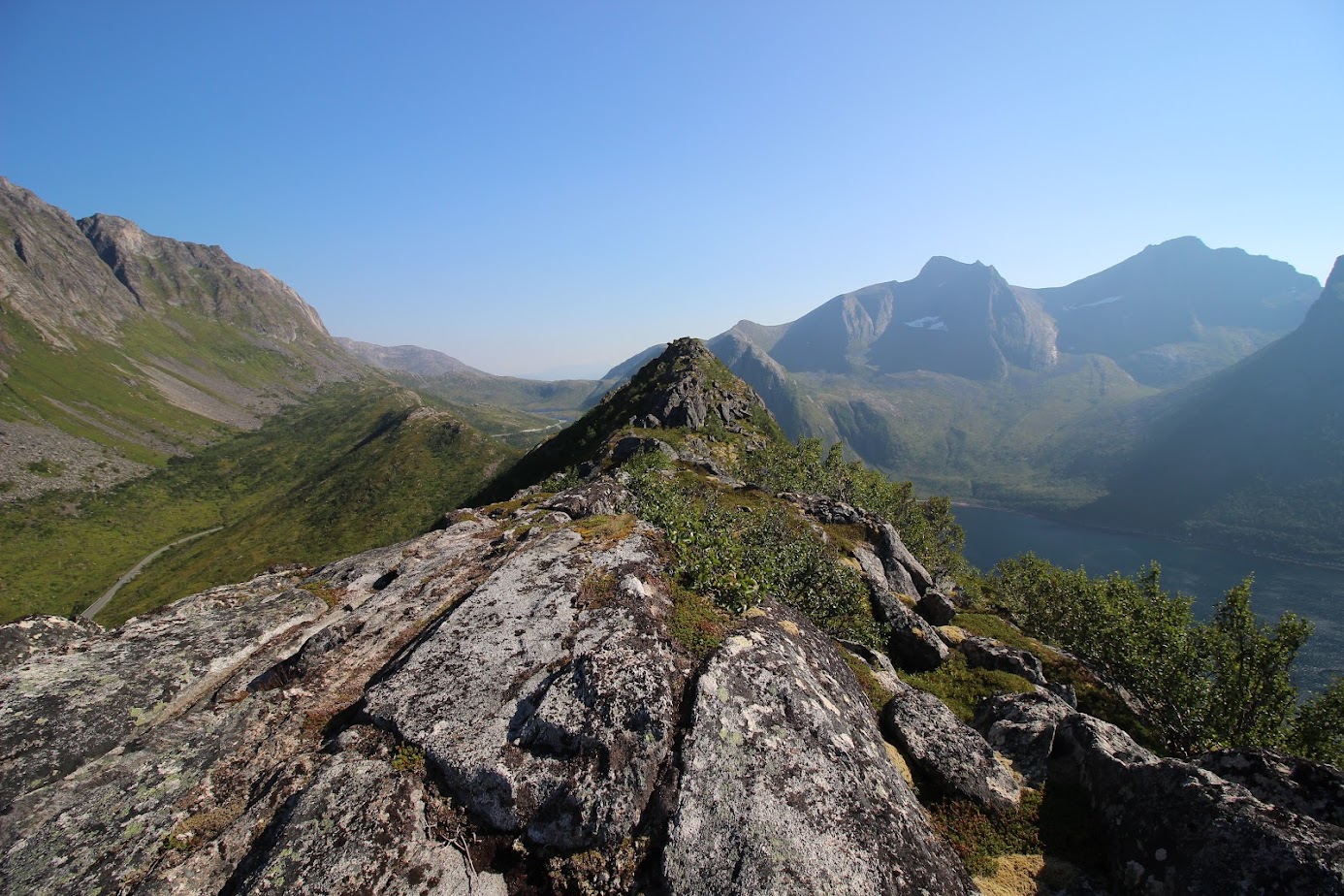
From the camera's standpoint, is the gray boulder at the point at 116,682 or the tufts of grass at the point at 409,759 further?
the gray boulder at the point at 116,682

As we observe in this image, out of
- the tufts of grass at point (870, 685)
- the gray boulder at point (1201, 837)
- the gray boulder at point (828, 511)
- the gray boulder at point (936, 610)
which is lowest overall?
→ the gray boulder at point (936, 610)

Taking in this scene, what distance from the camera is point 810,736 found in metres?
15.2

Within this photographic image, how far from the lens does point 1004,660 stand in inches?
1403

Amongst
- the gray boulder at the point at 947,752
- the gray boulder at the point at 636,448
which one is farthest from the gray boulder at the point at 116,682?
the gray boulder at the point at 636,448

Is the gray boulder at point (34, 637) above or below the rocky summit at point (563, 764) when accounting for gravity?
above

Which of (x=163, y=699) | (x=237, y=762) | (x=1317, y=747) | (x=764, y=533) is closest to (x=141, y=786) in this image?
(x=237, y=762)

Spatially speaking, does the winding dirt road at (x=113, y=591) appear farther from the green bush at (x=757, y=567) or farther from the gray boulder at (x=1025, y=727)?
the gray boulder at (x=1025, y=727)

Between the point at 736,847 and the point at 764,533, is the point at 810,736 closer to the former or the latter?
the point at 736,847

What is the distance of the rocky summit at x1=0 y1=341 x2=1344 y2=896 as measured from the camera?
498 inches

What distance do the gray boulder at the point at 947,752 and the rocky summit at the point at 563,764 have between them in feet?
0.31

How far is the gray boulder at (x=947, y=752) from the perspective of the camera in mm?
18125

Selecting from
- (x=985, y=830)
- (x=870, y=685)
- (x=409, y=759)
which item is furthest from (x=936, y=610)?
(x=409, y=759)

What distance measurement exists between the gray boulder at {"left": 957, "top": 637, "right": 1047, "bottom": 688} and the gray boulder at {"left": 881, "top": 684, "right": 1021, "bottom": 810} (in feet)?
61.2

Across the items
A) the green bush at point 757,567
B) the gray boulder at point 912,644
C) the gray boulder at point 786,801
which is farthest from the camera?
the gray boulder at point 912,644
